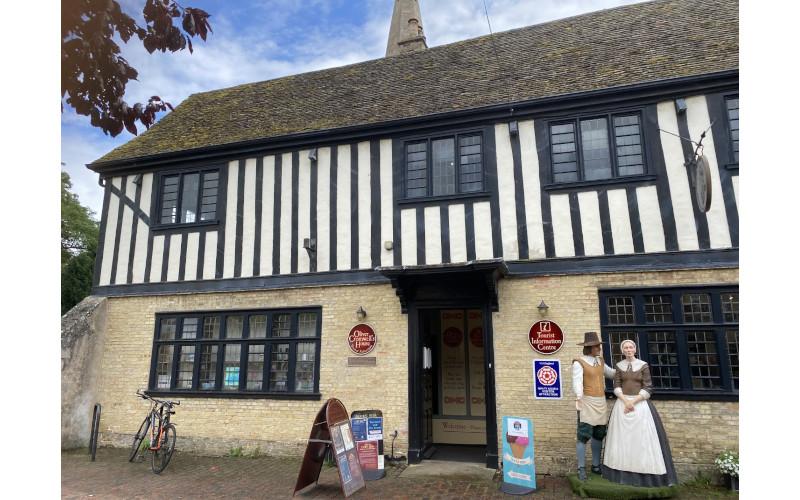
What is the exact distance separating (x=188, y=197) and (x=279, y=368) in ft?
13.7

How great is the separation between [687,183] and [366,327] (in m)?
5.67

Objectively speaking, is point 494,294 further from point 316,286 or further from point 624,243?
point 316,286

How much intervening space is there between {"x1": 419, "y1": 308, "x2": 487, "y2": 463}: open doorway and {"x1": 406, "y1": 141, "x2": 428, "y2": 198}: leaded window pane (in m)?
2.18

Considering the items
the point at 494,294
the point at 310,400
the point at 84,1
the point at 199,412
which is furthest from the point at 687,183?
the point at 199,412

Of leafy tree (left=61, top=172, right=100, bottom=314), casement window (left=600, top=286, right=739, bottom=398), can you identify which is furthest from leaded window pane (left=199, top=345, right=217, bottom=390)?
leafy tree (left=61, top=172, right=100, bottom=314)

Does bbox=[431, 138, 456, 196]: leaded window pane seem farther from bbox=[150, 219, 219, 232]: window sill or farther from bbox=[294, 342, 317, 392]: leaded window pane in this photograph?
bbox=[150, 219, 219, 232]: window sill

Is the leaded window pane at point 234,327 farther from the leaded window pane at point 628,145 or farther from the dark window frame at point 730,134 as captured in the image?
the dark window frame at point 730,134

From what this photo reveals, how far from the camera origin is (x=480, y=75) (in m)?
10.0

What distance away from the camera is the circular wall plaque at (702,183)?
634 cm

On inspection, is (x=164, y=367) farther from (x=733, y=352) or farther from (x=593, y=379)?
(x=733, y=352)

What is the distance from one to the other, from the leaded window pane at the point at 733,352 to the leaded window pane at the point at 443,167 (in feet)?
15.5

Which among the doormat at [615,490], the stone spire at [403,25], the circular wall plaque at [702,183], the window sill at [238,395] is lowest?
the doormat at [615,490]

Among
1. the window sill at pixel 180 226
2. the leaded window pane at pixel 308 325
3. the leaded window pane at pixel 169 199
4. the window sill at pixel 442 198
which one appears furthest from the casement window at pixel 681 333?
the leaded window pane at pixel 169 199

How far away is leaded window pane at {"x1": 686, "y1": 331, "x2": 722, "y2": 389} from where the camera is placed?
688cm
